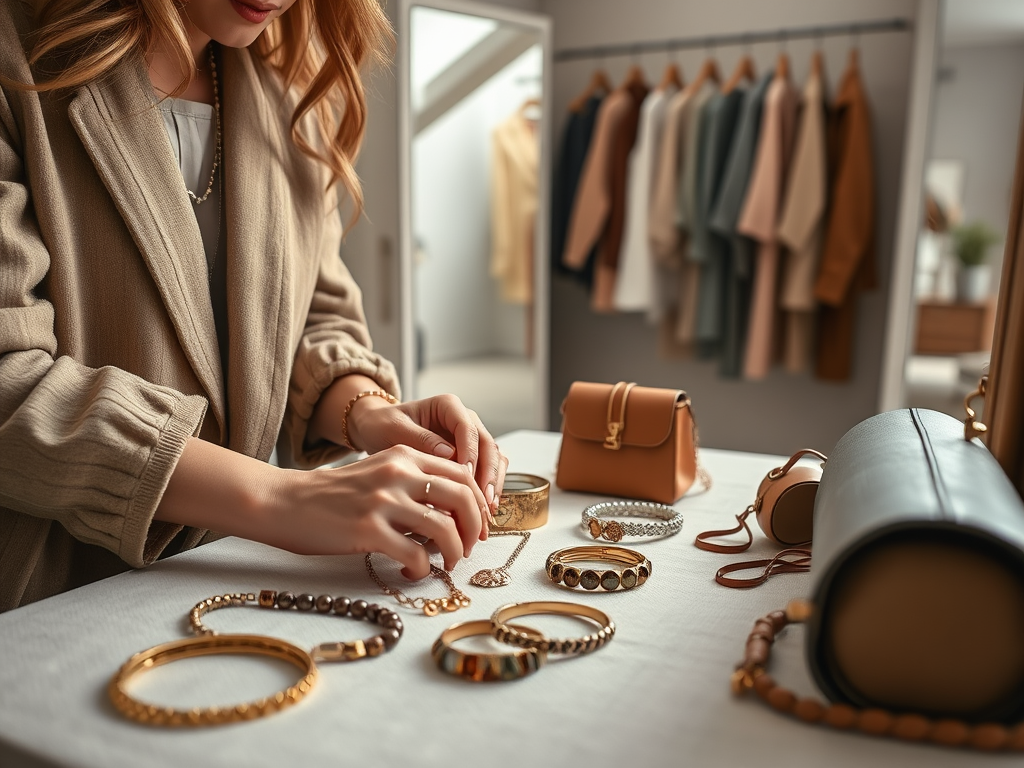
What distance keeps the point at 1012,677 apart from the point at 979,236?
4.03 m

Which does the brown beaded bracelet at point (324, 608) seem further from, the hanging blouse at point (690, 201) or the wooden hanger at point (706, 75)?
the wooden hanger at point (706, 75)

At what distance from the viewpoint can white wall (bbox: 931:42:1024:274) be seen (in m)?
3.65

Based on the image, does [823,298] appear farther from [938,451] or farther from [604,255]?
[938,451]

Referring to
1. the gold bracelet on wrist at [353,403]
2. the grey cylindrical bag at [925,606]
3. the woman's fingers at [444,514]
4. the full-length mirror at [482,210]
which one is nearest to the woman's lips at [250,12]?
the gold bracelet on wrist at [353,403]

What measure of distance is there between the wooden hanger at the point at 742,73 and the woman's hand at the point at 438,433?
2.68 m

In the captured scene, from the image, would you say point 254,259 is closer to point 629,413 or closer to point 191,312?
point 191,312

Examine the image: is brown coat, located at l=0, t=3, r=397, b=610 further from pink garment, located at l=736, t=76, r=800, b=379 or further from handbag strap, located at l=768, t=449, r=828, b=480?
pink garment, located at l=736, t=76, r=800, b=379

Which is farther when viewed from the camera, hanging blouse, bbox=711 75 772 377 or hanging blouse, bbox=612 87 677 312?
hanging blouse, bbox=612 87 677 312

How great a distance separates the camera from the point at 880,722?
0.53 metres

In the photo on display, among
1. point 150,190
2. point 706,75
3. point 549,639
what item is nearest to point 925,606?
point 549,639

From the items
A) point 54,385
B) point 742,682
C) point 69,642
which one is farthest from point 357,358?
point 742,682

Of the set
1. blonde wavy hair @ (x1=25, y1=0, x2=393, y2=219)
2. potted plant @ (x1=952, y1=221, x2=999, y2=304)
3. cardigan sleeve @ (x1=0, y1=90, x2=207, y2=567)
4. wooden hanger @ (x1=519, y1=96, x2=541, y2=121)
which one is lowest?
cardigan sleeve @ (x1=0, y1=90, x2=207, y2=567)

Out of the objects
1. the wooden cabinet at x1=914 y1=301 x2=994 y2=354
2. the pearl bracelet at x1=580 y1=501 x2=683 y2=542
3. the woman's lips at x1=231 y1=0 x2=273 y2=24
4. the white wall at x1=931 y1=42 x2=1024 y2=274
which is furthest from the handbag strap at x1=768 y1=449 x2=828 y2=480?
the wooden cabinet at x1=914 y1=301 x2=994 y2=354

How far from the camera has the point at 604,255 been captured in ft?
11.7
